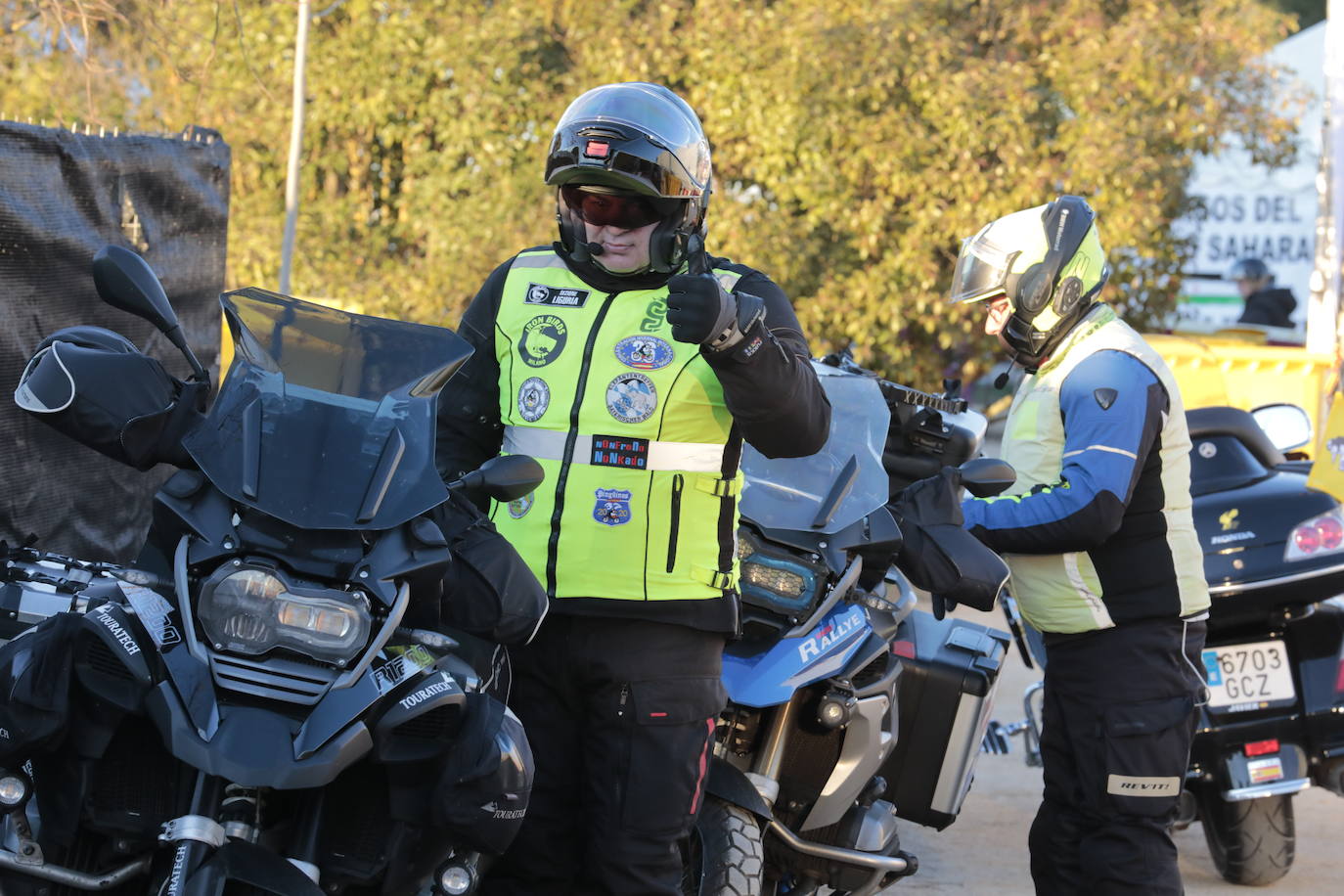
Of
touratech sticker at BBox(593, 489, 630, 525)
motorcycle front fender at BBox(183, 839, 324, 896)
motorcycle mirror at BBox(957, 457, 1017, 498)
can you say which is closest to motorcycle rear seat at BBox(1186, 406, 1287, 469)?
motorcycle mirror at BBox(957, 457, 1017, 498)

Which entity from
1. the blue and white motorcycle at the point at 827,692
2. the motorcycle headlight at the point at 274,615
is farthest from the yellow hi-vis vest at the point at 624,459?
the blue and white motorcycle at the point at 827,692

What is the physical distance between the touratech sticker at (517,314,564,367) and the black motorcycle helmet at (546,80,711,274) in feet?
0.54

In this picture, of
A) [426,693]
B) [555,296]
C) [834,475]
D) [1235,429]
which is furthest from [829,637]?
[1235,429]

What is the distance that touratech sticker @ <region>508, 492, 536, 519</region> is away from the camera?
346 cm

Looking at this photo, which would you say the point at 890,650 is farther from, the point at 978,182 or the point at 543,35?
the point at 543,35

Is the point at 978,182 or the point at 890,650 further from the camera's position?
the point at 978,182

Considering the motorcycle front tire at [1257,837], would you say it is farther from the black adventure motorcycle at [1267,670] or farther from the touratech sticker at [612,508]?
the touratech sticker at [612,508]

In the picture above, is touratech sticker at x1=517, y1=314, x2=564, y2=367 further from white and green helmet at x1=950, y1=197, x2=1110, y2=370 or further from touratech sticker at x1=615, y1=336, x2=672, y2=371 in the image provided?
white and green helmet at x1=950, y1=197, x2=1110, y2=370

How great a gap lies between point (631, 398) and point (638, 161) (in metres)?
0.47

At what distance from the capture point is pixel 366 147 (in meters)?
15.7

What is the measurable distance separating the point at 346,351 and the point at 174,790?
32.2 inches

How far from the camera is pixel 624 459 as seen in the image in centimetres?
338

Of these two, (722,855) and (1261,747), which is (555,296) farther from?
(1261,747)

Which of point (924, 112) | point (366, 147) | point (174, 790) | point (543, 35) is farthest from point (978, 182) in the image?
point (174, 790)
